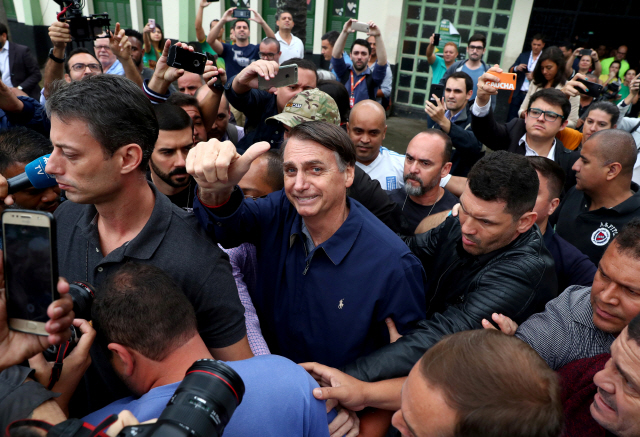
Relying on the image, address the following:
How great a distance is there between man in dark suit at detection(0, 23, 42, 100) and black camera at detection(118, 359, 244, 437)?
22.6 ft

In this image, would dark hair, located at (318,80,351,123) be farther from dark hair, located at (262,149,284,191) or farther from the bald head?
dark hair, located at (262,149,284,191)

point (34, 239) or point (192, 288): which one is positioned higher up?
point (34, 239)

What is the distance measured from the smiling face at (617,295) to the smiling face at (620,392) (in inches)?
12.6

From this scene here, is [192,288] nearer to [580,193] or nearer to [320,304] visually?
[320,304]

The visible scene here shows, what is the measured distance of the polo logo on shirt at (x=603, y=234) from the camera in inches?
116

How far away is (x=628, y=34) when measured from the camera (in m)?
10.1

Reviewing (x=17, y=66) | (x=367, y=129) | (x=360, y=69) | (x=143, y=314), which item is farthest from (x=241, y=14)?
(x=143, y=314)

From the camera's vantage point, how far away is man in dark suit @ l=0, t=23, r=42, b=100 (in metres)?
6.22

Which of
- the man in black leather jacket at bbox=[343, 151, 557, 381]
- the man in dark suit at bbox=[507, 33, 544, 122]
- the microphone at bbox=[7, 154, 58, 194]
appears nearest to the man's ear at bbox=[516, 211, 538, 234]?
the man in black leather jacket at bbox=[343, 151, 557, 381]

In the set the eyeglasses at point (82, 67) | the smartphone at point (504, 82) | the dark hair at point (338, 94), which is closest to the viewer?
the smartphone at point (504, 82)

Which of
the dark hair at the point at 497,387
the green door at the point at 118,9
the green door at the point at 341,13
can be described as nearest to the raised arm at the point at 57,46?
the dark hair at the point at 497,387

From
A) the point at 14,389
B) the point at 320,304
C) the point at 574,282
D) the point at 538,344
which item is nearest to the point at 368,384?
the point at 320,304

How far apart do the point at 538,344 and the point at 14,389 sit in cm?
179

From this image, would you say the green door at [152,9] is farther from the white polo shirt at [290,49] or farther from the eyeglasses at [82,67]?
the eyeglasses at [82,67]
